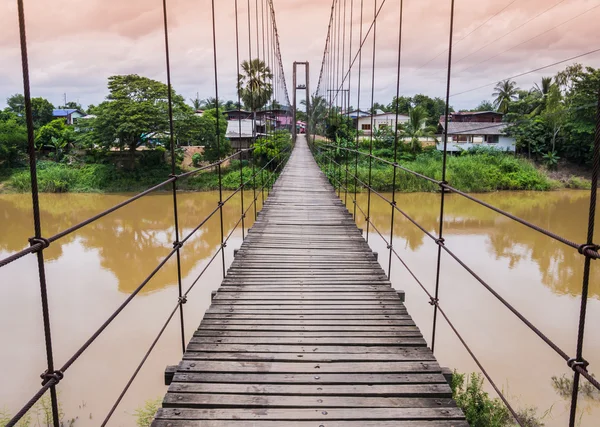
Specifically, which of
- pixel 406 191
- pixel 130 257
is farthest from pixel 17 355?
pixel 406 191

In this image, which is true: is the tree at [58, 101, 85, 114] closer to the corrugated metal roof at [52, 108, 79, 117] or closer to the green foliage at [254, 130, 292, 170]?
the corrugated metal roof at [52, 108, 79, 117]

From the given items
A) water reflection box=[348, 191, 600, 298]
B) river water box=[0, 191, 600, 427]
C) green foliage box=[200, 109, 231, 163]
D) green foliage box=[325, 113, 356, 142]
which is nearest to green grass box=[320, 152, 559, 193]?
water reflection box=[348, 191, 600, 298]

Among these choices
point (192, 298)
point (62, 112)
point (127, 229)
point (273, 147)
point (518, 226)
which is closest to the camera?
point (192, 298)

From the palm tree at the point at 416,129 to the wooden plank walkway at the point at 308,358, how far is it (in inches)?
649

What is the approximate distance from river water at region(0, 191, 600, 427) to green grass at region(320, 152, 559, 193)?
3003 millimetres

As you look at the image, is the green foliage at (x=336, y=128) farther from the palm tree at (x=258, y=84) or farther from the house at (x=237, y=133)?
the house at (x=237, y=133)

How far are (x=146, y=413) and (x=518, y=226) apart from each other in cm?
1039

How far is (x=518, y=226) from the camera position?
36.9 feet

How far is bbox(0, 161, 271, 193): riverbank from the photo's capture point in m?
15.4

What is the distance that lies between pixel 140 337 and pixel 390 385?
480 cm

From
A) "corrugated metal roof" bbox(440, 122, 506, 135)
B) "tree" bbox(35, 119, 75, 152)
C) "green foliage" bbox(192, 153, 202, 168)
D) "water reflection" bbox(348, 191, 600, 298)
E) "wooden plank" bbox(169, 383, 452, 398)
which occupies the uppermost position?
"corrugated metal roof" bbox(440, 122, 506, 135)

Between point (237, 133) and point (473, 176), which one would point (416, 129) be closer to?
point (473, 176)

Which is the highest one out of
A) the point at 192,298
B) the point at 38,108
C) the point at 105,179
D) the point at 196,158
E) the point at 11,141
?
the point at 38,108

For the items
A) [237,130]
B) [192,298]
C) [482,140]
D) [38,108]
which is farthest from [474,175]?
[38,108]
